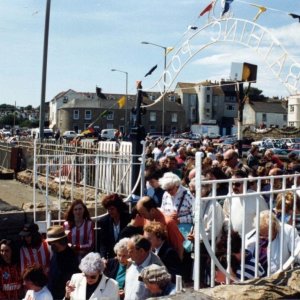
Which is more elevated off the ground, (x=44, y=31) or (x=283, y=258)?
(x=44, y=31)

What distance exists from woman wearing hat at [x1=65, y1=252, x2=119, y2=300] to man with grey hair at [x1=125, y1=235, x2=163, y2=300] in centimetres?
15

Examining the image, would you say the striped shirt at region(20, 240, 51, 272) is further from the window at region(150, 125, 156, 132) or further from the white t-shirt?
the window at region(150, 125, 156, 132)

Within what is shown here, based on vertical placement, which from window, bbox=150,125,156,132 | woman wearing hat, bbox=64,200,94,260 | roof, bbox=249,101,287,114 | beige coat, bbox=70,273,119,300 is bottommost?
beige coat, bbox=70,273,119,300

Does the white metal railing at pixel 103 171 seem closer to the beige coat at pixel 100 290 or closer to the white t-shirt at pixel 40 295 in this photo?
the white t-shirt at pixel 40 295

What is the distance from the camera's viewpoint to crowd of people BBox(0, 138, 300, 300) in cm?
439

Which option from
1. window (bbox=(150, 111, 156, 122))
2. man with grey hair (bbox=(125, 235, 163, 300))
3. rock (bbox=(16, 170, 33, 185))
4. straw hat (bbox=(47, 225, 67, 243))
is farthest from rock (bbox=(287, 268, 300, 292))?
window (bbox=(150, 111, 156, 122))

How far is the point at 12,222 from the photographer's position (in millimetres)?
7430

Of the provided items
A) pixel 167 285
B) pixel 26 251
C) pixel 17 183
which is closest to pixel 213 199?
pixel 167 285

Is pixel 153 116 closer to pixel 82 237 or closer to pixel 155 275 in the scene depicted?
pixel 82 237

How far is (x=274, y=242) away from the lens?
451 cm

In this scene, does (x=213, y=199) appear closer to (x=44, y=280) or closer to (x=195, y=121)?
(x=44, y=280)

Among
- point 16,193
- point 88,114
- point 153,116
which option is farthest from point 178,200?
point 153,116

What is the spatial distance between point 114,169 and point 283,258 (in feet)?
19.8

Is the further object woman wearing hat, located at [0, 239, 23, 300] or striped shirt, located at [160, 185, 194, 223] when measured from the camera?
striped shirt, located at [160, 185, 194, 223]
